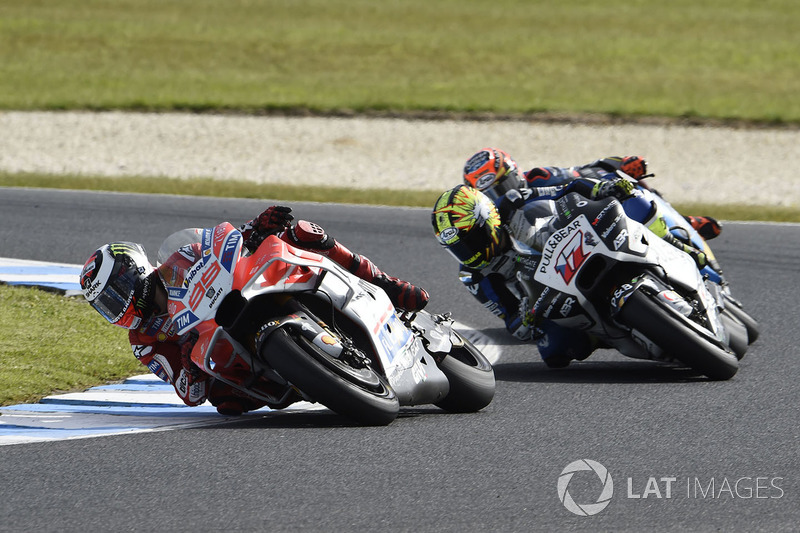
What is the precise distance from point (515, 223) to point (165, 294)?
9.15 feet

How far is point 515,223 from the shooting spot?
8094 millimetres

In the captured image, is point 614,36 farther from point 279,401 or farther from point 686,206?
point 279,401

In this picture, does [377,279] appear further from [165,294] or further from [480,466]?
[480,466]

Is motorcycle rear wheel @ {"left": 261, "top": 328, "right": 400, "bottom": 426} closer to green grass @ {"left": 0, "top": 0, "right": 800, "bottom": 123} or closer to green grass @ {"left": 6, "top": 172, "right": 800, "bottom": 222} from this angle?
green grass @ {"left": 6, "top": 172, "right": 800, "bottom": 222}

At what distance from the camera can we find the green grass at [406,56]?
A: 2423 cm

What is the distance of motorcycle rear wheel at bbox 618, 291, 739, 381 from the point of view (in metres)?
6.71

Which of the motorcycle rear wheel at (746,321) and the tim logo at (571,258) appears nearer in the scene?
the tim logo at (571,258)

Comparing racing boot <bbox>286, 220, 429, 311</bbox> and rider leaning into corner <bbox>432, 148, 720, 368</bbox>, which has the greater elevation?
racing boot <bbox>286, 220, 429, 311</bbox>

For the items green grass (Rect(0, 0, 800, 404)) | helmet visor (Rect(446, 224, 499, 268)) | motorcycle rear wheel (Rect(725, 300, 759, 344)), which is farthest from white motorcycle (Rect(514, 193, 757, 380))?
green grass (Rect(0, 0, 800, 404))

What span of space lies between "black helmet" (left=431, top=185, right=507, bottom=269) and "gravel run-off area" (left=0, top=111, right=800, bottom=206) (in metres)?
9.85

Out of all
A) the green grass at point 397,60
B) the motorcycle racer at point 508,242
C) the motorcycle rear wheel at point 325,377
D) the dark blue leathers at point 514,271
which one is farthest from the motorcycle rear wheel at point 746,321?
the green grass at point 397,60

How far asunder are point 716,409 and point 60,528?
349 centimetres

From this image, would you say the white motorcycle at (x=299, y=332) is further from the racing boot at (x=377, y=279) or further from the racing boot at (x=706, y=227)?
the racing boot at (x=706, y=227)

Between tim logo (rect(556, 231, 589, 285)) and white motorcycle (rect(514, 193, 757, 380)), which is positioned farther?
tim logo (rect(556, 231, 589, 285))
